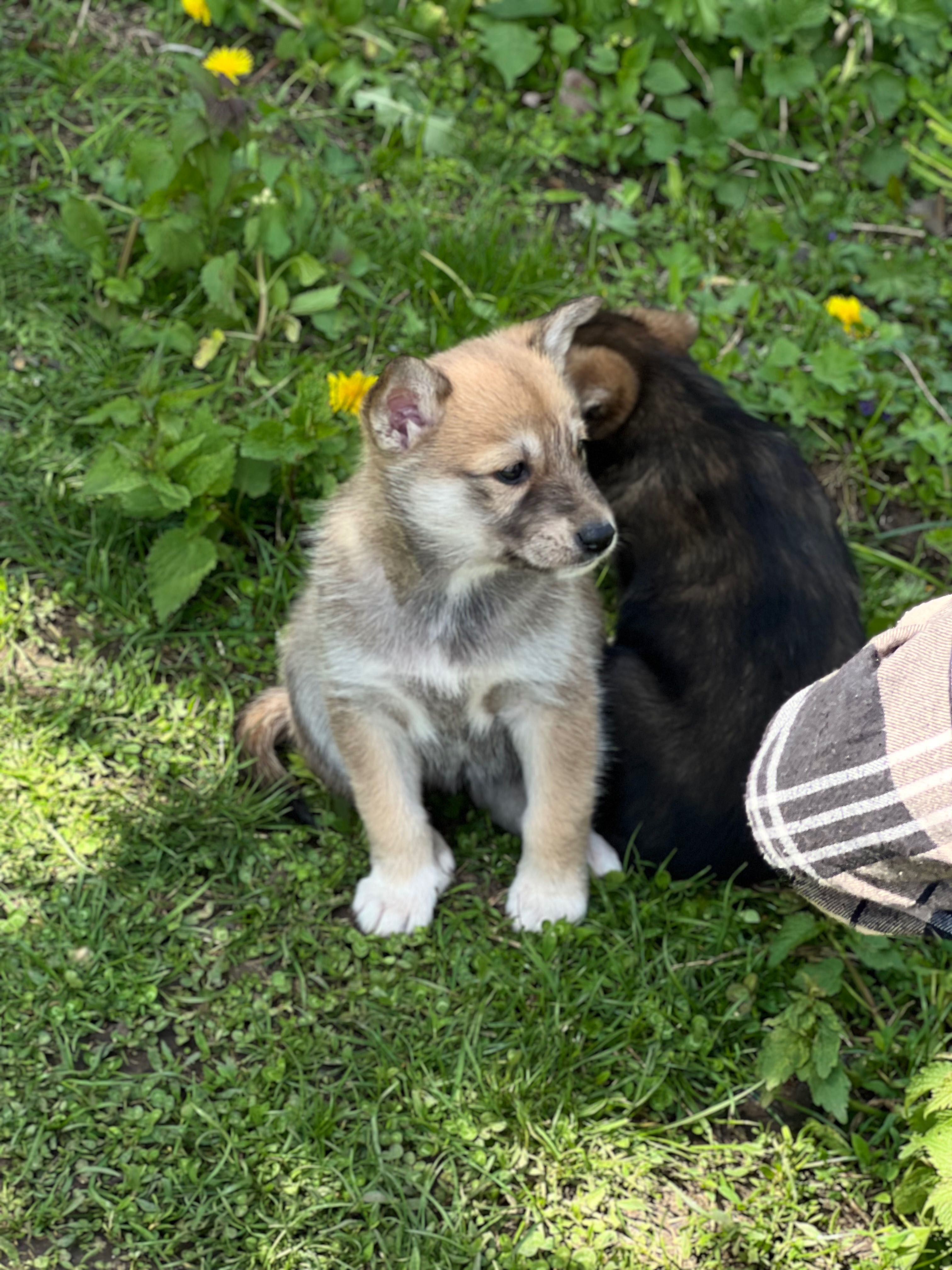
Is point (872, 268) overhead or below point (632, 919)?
overhead

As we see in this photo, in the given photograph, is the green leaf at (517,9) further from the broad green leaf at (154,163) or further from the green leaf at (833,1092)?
the green leaf at (833,1092)

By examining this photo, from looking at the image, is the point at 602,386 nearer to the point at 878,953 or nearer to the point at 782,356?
the point at 782,356

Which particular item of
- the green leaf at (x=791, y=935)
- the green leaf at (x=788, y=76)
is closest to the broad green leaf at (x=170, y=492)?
the green leaf at (x=791, y=935)

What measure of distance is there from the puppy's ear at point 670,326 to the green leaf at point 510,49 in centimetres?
143

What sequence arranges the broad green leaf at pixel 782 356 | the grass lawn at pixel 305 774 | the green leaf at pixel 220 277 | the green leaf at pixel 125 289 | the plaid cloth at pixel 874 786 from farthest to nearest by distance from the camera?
the broad green leaf at pixel 782 356, the green leaf at pixel 125 289, the green leaf at pixel 220 277, the grass lawn at pixel 305 774, the plaid cloth at pixel 874 786

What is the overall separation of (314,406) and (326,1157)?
2137mm

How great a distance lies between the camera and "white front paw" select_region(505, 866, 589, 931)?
340 centimetres

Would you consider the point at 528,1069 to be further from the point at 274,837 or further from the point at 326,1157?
the point at 274,837

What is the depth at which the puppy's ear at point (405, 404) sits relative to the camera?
289 centimetres

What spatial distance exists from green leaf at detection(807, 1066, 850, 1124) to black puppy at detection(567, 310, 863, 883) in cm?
59

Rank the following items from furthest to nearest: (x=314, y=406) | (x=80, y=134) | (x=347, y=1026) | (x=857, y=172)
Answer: (x=857, y=172) < (x=80, y=134) < (x=314, y=406) < (x=347, y=1026)

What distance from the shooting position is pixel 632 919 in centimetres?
344

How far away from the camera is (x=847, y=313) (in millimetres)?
4730

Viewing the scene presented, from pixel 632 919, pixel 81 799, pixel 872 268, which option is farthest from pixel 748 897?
pixel 872 268
